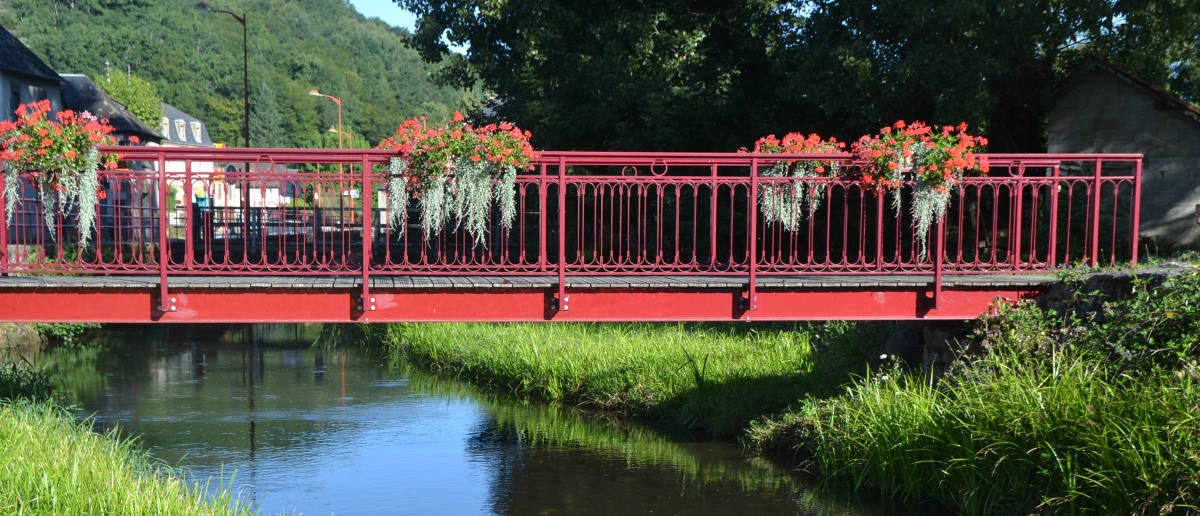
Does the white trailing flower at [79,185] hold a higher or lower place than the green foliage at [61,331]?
higher

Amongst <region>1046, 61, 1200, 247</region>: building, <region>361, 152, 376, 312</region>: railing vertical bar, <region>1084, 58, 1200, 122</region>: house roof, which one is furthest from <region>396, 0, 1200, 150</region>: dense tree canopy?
<region>361, 152, 376, 312</region>: railing vertical bar

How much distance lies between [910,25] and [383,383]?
31.7ft

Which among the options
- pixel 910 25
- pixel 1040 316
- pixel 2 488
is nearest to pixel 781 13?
pixel 910 25

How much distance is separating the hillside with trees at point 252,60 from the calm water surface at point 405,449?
178ft

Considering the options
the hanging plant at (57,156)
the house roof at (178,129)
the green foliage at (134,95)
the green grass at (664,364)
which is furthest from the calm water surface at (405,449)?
the house roof at (178,129)

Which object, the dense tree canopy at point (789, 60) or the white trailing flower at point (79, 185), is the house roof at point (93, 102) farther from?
the white trailing flower at point (79, 185)

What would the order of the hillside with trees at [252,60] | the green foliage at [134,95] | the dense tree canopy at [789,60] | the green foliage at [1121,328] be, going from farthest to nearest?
the hillside with trees at [252,60]
the green foliage at [134,95]
the dense tree canopy at [789,60]
the green foliage at [1121,328]

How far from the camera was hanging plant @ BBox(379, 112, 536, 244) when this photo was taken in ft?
29.8

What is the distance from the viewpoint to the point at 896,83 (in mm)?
15570

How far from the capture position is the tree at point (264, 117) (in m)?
86.1

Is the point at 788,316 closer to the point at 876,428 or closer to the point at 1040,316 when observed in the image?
the point at 876,428

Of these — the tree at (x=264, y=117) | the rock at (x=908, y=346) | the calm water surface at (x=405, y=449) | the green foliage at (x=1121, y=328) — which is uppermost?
the tree at (x=264, y=117)

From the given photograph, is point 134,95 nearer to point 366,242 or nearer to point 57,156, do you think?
point 57,156

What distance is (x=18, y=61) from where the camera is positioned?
32.1 m
